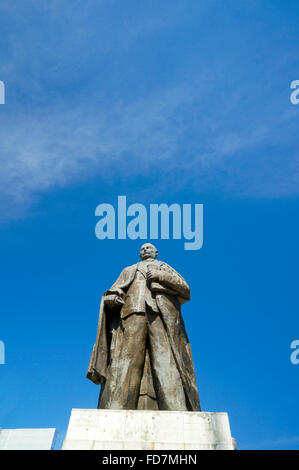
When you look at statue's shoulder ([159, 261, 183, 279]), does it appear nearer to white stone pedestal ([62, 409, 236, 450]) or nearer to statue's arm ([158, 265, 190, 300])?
statue's arm ([158, 265, 190, 300])

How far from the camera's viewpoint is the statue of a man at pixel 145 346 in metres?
8.41

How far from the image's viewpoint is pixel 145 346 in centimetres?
907

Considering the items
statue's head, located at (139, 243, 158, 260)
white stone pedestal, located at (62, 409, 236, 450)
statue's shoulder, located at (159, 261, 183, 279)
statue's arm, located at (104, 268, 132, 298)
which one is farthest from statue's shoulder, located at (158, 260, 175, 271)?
white stone pedestal, located at (62, 409, 236, 450)

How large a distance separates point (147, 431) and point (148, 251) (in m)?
5.13

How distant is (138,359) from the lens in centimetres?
877

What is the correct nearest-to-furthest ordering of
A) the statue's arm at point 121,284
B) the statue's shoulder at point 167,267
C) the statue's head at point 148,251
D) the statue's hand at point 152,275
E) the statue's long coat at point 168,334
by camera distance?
the statue's long coat at point 168,334
the statue's hand at point 152,275
the statue's arm at point 121,284
the statue's shoulder at point 167,267
the statue's head at point 148,251

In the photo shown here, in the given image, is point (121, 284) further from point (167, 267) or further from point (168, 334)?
point (168, 334)

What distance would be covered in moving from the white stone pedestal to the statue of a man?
0.84m

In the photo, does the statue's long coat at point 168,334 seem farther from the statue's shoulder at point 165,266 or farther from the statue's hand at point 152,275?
the statue's hand at point 152,275

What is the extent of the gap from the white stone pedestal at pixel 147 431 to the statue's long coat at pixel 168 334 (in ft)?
4.01

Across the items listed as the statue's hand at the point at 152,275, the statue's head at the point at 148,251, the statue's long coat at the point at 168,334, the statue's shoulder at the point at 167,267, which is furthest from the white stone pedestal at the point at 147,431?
the statue's head at the point at 148,251

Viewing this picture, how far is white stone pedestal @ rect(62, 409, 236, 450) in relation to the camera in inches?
271
